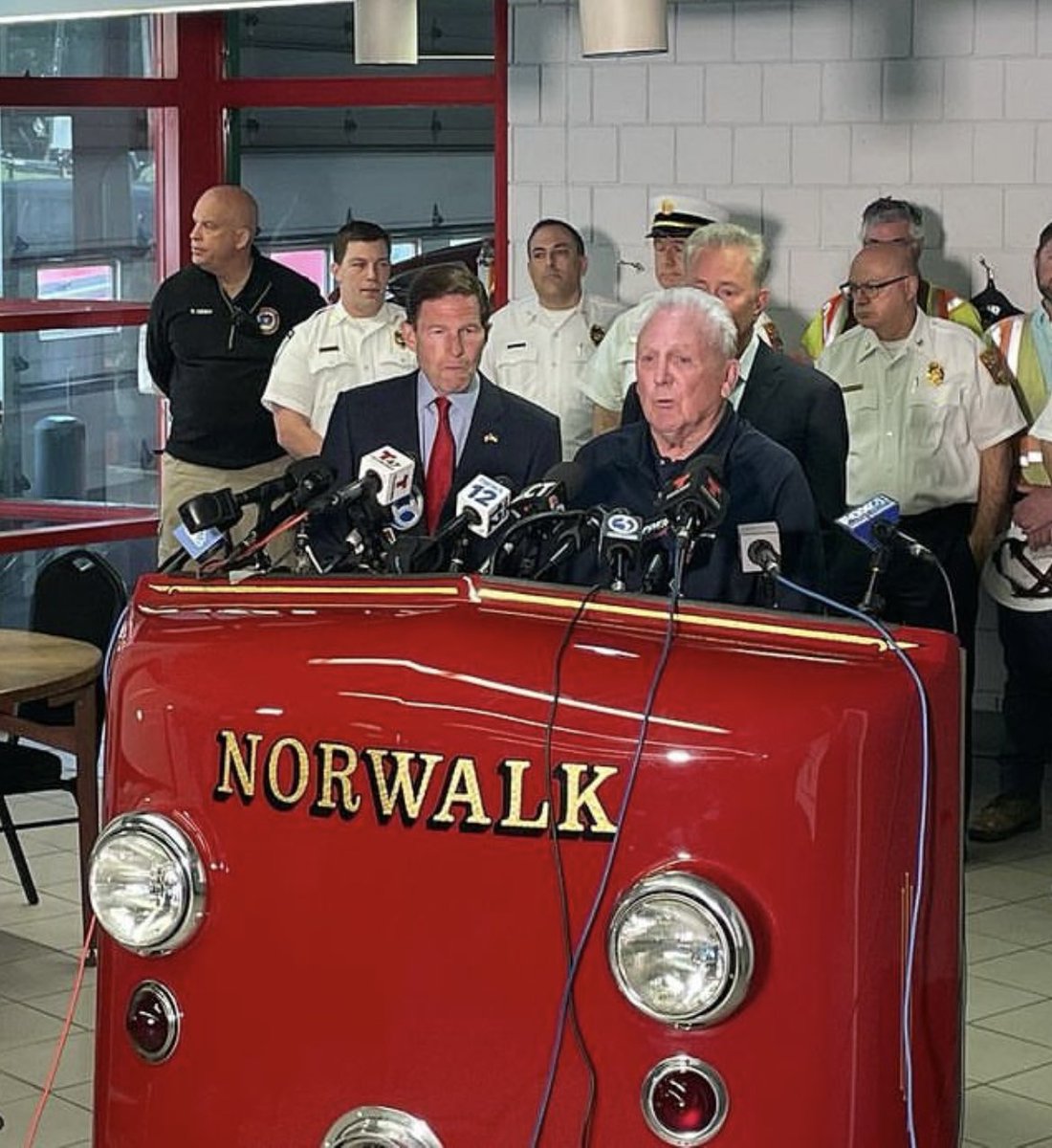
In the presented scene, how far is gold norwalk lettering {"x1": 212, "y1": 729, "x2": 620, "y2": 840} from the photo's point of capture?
2887mm

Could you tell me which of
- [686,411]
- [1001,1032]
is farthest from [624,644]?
[1001,1032]

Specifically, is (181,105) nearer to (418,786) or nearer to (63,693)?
(63,693)

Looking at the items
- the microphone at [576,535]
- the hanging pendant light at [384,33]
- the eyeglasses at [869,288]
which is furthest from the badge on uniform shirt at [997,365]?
the microphone at [576,535]

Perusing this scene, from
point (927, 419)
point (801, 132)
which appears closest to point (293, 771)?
point (927, 419)

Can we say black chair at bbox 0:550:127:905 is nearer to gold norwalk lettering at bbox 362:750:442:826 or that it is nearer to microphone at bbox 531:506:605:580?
microphone at bbox 531:506:605:580

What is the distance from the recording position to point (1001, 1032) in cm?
525

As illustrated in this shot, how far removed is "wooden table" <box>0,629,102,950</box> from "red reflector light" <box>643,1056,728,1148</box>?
2.74 metres

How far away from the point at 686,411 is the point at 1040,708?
3.28m

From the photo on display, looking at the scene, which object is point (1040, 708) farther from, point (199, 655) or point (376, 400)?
point (199, 655)

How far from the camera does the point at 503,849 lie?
2.93 metres

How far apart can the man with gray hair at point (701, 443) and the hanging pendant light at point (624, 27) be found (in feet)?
6.97

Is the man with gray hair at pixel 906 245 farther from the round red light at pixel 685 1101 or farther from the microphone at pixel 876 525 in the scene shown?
the round red light at pixel 685 1101

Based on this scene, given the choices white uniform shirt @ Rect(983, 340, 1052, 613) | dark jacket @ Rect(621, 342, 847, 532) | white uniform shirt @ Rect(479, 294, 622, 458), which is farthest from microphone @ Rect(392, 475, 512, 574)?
white uniform shirt @ Rect(479, 294, 622, 458)

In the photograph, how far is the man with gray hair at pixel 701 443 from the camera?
4129 millimetres
